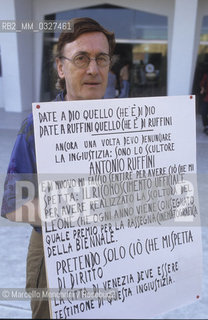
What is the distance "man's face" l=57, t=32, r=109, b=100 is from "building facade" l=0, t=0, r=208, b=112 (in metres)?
8.81

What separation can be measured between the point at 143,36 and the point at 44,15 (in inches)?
126

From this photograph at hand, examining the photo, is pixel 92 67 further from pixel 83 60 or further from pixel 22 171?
pixel 22 171

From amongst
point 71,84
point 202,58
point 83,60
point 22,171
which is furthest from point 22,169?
point 202,58

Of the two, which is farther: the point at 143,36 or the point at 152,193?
the point at 143,36

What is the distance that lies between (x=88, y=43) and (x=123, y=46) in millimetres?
11188

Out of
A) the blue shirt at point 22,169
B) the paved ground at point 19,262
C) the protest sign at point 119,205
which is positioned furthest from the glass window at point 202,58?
the blue shirt at point 22,169

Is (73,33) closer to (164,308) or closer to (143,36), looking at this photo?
(164,308)

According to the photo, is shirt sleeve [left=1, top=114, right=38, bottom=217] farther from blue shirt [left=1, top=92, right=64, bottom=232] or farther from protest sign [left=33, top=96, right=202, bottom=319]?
protest sign [left=33, top=96, right=202, bottom=319]

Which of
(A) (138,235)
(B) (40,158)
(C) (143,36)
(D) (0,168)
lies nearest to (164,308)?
(A) (138,235)

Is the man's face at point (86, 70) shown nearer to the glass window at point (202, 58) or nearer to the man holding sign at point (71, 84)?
the man holding sign at point (71, 84)

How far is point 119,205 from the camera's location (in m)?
1.63

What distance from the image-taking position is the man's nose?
5.13 ft

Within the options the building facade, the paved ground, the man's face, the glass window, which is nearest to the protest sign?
the man's face

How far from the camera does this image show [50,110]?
149cm
